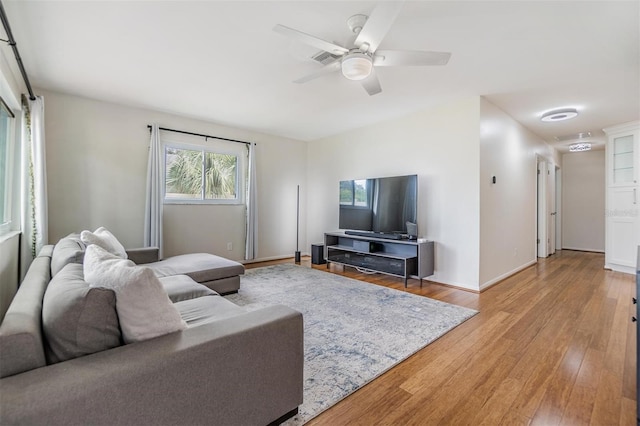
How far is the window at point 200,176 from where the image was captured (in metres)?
4.59

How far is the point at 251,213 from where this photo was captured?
208 inches

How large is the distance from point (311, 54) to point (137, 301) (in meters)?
2.23

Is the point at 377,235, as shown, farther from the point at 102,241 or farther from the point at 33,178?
the point at 33,178

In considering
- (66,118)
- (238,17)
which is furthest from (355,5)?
(66,118)

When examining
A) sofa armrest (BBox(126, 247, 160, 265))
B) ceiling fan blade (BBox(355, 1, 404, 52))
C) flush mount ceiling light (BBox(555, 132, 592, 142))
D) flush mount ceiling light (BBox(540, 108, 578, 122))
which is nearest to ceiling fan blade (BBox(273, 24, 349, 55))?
ceiling fan blade (BBox(355, 1, 404, 52))

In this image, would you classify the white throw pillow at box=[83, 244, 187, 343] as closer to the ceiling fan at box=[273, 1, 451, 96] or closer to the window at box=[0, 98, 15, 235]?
the ceiling fan at box=[273, 1, 451, 96]

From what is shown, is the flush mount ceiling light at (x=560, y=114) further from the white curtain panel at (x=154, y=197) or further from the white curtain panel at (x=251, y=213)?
the white curtain panel at (x=154, y=197)

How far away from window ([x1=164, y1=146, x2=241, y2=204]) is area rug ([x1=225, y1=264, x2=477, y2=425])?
1.64 meters

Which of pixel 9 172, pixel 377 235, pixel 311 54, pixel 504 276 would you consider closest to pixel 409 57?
pixel 311 54

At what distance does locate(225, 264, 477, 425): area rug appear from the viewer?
1819 mm

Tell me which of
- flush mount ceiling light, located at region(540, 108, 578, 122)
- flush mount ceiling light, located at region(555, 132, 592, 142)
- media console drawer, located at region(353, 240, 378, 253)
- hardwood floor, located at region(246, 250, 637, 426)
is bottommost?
hardwood floor, located at region(246, 250, 637, 426)

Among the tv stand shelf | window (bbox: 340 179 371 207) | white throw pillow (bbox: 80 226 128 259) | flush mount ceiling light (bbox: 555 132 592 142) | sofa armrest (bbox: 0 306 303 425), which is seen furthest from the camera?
flush mount ceiling light (bbox: 555 132 592 142)

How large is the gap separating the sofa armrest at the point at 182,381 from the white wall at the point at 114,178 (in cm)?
365

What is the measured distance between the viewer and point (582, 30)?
229cm
